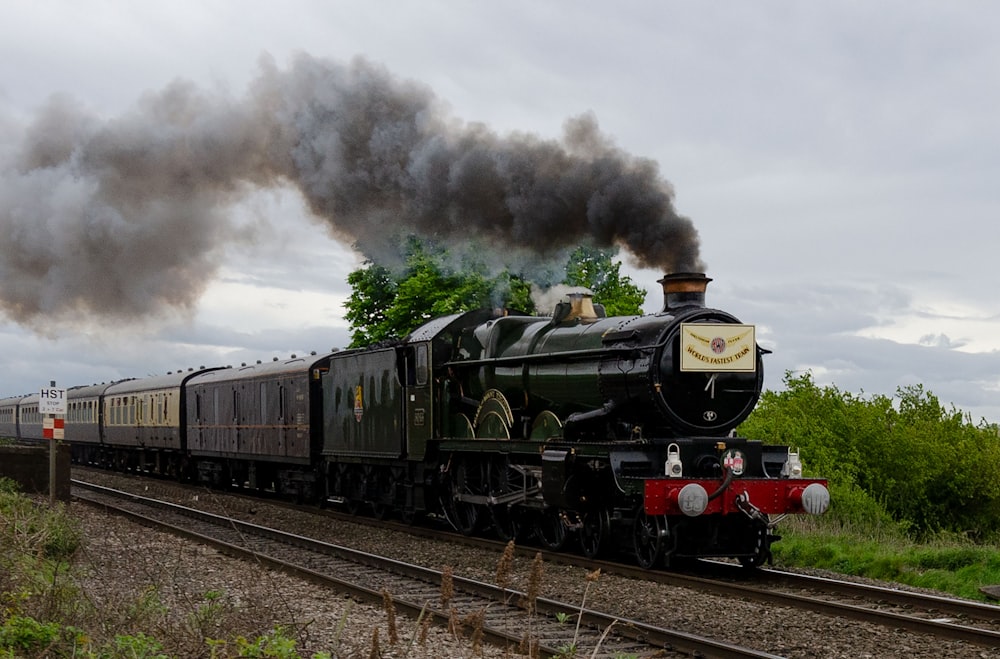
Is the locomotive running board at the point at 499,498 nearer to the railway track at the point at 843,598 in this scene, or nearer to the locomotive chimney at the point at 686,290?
the railway track at the point at 843,598

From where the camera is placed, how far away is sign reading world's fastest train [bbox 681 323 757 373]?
1205cm

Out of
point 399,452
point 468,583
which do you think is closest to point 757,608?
point 468,583

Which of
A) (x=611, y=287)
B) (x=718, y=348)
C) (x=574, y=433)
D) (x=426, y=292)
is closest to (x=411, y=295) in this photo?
(x=426, y=292)

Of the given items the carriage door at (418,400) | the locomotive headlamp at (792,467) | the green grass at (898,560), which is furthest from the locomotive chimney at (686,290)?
the carriage door at (418,400)

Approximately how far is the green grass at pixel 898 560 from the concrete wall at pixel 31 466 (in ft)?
41.8

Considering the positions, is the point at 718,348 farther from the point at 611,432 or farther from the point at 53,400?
the point at 53,400

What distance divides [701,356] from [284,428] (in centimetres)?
1348

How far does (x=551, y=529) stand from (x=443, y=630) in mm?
5613

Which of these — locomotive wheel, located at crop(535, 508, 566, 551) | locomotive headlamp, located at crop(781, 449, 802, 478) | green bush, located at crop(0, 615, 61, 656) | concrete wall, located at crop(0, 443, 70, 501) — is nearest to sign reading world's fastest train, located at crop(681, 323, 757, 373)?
locomotive headlamp, located at crop(781, 449, 802, 478)

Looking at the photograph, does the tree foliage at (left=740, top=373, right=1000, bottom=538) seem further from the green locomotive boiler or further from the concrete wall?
the concrete wall

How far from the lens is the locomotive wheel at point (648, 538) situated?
1193cm

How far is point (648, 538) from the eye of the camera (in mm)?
12164

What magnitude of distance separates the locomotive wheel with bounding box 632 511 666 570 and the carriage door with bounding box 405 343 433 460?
482cm

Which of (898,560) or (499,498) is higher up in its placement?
(499,498)
